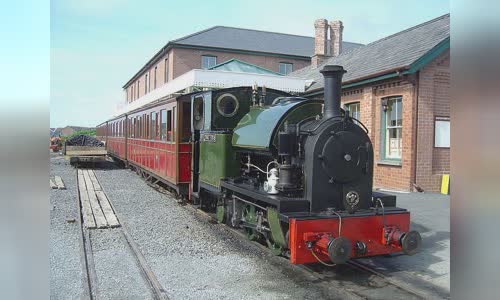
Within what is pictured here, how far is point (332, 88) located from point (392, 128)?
25.1 ft

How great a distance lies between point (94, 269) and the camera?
509cm

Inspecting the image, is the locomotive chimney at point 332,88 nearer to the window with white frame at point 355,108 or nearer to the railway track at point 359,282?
the railway track at point 359,282

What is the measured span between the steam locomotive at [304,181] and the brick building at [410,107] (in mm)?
5004

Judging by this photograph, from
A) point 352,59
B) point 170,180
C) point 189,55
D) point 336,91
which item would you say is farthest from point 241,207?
point 189,55

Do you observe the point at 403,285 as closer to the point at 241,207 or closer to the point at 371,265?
the point at 371,265

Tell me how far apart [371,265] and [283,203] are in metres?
1.64

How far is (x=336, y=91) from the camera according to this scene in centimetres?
486

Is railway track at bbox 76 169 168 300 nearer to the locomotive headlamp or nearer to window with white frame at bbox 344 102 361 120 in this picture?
the locomotive headlamp

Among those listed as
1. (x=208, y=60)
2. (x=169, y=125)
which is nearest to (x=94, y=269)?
(x=169, y=125)

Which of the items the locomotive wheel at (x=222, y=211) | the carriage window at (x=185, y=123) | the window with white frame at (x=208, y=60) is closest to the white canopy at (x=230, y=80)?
the window with white frame at (x=208, y=60)

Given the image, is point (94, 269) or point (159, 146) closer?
point (94, 269)

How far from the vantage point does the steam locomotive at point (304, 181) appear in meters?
4.48

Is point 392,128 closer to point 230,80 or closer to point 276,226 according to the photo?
point 276,226
